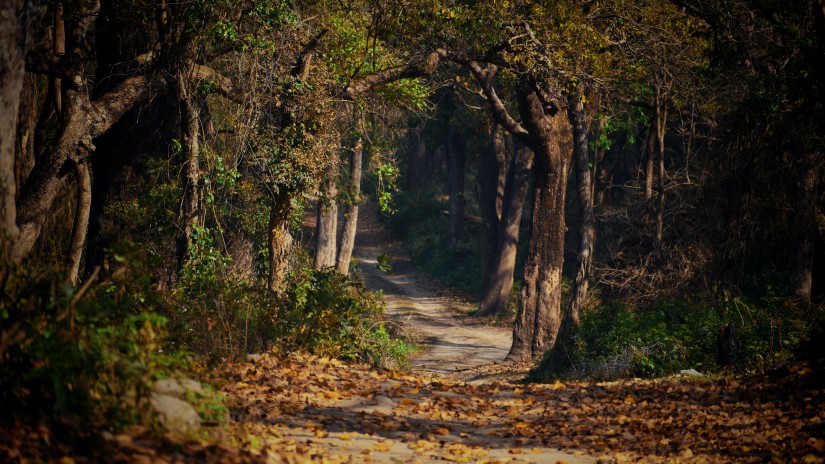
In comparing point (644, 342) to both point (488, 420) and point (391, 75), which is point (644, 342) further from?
point (391, 75)

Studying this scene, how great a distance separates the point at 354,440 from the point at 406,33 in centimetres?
1103

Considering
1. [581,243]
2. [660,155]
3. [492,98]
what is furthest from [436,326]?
[492,98]

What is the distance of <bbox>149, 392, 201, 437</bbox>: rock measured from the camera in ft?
20.1

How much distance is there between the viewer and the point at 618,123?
2483cm

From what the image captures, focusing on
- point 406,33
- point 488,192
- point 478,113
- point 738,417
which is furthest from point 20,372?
point 488,192

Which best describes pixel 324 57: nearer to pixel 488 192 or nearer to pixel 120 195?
pixel 120 195

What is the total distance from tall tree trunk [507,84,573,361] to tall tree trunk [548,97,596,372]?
40cm

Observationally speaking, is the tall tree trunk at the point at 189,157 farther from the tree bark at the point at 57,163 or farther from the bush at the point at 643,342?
the bush at the point at 643,342

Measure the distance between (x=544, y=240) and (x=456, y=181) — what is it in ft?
62.1

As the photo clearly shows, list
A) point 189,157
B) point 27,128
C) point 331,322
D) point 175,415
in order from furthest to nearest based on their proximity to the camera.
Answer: point 189,157
point 27,128
point 331,322
point 175,415

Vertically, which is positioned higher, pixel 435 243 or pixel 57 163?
pixel 57 163

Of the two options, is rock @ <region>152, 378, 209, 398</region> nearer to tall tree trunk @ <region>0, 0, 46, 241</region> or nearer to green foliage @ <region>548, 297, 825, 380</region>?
tall tree trunk @ <region>0, 0, 46, 241</region>

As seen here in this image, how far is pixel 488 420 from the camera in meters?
9.83

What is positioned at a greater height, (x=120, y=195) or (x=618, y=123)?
A: (x=618, y=123)
